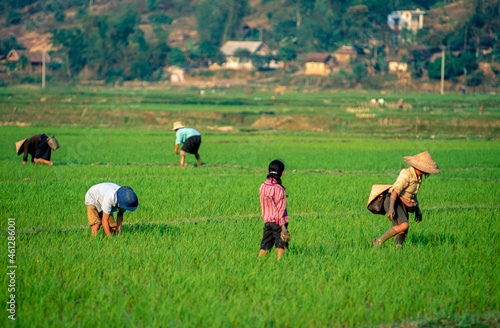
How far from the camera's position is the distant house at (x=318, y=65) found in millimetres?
59531

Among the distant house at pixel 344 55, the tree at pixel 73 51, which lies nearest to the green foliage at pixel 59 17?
the tree at pixel 73 51

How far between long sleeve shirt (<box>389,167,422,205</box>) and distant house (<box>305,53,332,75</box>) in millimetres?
55006

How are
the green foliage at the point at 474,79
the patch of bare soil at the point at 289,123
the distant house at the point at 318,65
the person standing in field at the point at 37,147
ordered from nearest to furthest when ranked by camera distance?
the person standing in field at the point at 37,147 < the patch of bare soil at the point at 289,123 < the green foliage at the point at 474,79 < the distant house at the point at 318,65

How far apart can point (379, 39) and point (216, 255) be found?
62.6m

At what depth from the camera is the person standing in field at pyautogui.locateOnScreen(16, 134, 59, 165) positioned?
Result: 10820 mm

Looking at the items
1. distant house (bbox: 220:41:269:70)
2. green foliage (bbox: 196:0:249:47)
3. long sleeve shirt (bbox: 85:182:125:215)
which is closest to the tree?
distant house (bbox: 220:41:269:70)

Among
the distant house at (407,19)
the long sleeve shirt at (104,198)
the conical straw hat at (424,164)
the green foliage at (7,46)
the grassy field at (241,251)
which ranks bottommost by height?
the grassy field at (241,251)

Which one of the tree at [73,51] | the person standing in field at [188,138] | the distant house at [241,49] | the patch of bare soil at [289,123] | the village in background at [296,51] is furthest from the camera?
the distant house at [241,49]

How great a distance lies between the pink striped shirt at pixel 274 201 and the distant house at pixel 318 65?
55.7 m

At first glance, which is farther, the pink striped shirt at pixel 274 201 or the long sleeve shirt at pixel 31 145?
the long sleeve shirt at pixel 31 145

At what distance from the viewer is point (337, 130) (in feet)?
85.3

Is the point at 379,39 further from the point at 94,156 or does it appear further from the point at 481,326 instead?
the point at 481,326

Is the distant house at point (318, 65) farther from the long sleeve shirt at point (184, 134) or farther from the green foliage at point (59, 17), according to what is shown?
the long sleeve shirt at point (184, 134)

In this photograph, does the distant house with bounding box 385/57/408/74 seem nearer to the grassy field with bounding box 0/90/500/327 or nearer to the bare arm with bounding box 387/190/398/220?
the grassy field with bounding box 0/90/500/327
